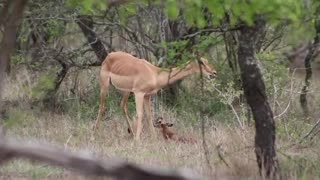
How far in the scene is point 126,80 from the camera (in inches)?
506

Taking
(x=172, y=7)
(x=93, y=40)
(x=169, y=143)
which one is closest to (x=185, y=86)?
(x=93, y=40)

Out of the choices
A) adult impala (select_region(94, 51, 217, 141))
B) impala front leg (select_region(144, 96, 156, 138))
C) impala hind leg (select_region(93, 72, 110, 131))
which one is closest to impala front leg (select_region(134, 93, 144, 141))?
adult impala (select_region(94, 51, 217, 141))

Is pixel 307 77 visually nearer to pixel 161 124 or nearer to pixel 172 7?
pixel 161 124

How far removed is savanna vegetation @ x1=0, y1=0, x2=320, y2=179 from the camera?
24.0 feet

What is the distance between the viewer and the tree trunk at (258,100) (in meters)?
7.32

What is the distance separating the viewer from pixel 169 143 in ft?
35.0

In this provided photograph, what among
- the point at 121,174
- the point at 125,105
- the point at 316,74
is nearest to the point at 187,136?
the point at 125,105

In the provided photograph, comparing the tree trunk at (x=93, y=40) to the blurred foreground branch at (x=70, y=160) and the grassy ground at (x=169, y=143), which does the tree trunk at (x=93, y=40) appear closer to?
the grassy ground at (x=169, y=143)

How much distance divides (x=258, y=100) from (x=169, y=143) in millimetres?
3305

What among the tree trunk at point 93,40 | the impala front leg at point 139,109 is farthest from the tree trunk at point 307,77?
the tree trunk at point 93,40

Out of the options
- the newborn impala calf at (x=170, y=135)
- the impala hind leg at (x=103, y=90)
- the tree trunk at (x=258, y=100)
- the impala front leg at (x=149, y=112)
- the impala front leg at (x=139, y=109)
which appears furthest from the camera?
the impala hind leg at (x=103, y=90)

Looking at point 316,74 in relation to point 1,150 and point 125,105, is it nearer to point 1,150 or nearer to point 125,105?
point 125,105

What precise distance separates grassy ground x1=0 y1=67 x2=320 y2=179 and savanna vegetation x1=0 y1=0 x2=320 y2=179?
0.07 feet

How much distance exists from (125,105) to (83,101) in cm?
157
